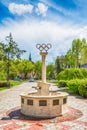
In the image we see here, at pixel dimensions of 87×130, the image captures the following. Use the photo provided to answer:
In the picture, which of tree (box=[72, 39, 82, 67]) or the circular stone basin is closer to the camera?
the circular stone basin

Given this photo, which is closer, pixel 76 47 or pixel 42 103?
pixel 42 103

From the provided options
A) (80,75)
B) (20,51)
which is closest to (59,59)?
(20,51)

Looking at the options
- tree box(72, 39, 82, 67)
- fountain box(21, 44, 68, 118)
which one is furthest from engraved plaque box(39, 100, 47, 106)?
tree box(72, 39, 82, 67)

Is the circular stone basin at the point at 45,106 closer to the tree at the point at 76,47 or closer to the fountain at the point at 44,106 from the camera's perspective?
the fountain at the point at 44,106

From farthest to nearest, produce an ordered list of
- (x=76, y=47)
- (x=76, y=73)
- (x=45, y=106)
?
(x=76, y=47) < (x=76, y=73) < (x=45, y=106)

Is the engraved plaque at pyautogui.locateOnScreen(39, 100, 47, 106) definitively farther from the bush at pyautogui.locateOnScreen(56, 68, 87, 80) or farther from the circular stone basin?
the bush at pyautogui.locateOnScreen(56, 68, 87, 80)

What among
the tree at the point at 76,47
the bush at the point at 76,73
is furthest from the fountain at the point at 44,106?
the tree at the point at 76,47

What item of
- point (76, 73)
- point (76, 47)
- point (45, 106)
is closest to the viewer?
point (45, 106)

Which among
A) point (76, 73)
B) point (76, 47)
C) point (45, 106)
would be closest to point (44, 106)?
point (45, 106)

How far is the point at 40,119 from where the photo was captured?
9008mm

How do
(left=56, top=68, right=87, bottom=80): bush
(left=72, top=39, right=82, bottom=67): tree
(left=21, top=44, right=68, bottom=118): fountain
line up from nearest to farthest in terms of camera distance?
(left=21, top=44, right=68, bottom=118): fountain, (left=56, top=68, right=87, bottom=80): bush, (left=72, top=39, right=82, bottom=67): tree

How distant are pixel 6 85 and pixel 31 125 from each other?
26540 millimetres

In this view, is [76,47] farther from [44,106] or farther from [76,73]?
[44,106]

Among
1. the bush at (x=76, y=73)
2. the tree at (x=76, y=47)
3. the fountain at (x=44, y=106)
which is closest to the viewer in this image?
the fountain at (x=44, y=106)
